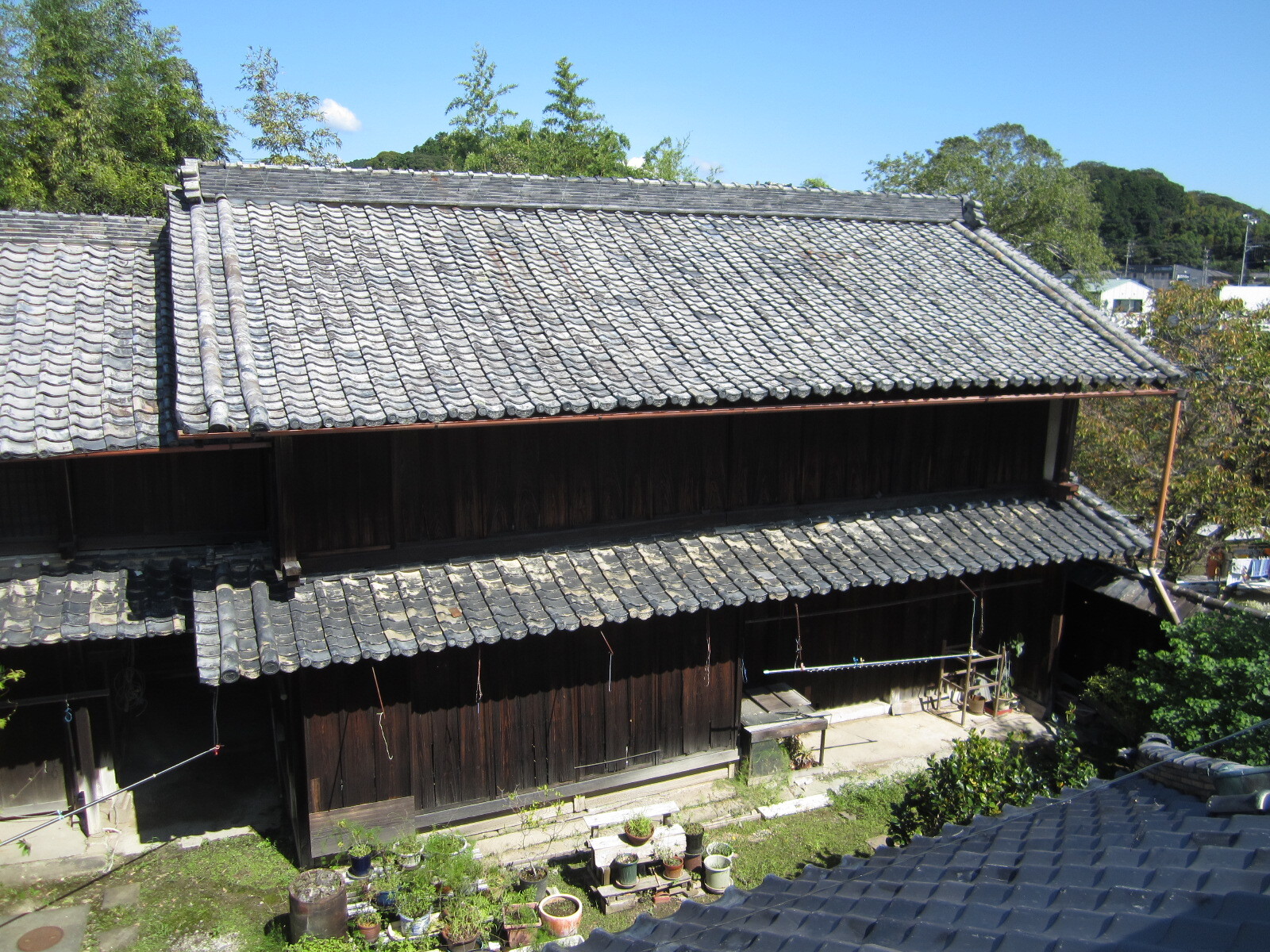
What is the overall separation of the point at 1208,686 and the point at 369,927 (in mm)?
10605

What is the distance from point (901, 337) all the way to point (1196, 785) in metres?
7.98

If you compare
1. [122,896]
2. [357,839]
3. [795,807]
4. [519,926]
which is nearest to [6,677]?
[122,896]

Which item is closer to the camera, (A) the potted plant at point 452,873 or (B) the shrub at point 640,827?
(A) the potted plant at point 452,873

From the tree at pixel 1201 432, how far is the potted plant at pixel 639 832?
49.2ft

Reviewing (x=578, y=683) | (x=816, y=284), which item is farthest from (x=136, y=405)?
(x=816, y=284)

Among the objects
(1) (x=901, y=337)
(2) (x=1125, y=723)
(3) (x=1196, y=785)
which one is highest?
(1) (x=901, y=337)

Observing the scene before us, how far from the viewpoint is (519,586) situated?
1039 cm

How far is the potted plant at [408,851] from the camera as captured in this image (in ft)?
32.9

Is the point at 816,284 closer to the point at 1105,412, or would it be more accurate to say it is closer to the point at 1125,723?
the point at 1125,723

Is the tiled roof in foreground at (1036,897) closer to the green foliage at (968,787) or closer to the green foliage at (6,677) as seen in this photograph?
the green foliage at (968,787)

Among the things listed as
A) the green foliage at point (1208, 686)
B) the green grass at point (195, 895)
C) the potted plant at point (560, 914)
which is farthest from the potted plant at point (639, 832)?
the green foliage at point (1208, 686)

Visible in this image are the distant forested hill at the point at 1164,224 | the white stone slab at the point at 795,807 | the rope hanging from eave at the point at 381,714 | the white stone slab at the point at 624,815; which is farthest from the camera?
the distant forested hill at the point at 1164,224

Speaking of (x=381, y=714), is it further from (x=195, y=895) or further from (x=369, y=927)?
(x=195, y=895)

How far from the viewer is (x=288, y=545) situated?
964cm
